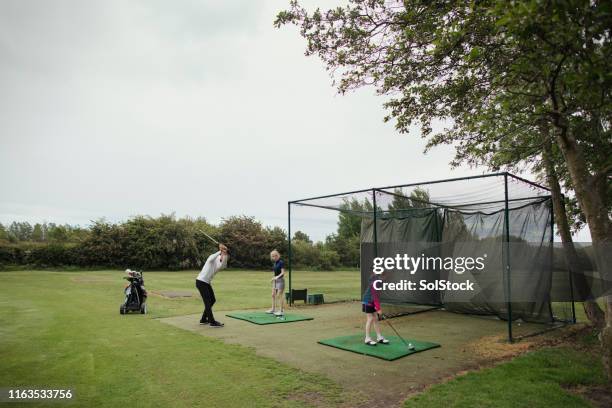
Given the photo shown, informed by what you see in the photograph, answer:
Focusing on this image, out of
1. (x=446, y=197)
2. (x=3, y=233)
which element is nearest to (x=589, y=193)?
(x=446, y=197)

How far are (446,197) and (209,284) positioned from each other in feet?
18.0

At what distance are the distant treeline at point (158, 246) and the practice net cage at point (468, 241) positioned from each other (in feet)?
21.2

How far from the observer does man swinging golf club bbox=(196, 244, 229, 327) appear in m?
7.42

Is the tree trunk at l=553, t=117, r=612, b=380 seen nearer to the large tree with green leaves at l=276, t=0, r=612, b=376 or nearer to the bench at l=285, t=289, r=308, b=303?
the large tree with green leaves at l=276, t=0, r=612, b=376

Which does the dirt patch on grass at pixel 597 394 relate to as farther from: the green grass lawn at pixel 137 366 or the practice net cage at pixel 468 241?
the green grass lawn at pixel 137 366

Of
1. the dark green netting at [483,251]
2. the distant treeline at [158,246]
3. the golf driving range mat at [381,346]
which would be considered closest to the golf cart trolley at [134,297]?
the golf driving range mat at [381,346]

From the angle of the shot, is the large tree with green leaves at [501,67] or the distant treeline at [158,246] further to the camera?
the distant treeline at [158,246]

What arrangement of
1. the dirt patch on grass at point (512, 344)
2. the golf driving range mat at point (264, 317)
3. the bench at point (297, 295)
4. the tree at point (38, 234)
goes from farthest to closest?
the tree at point (38, 234) < the bench at point (297, 295) < the golf driving range mat at point (264, 317) < the dirt patch on grass at point (512, 344)

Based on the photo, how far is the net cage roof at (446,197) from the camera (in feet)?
23.8

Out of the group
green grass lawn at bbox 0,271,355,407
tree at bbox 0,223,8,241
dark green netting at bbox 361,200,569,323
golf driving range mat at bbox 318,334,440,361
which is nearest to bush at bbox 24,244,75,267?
tree at bbox 0,223,8,241

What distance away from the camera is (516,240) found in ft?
25.5

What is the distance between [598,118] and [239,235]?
2434 cm

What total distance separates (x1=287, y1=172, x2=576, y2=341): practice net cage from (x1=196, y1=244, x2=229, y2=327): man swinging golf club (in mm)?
2865

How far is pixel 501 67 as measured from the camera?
5223mm
